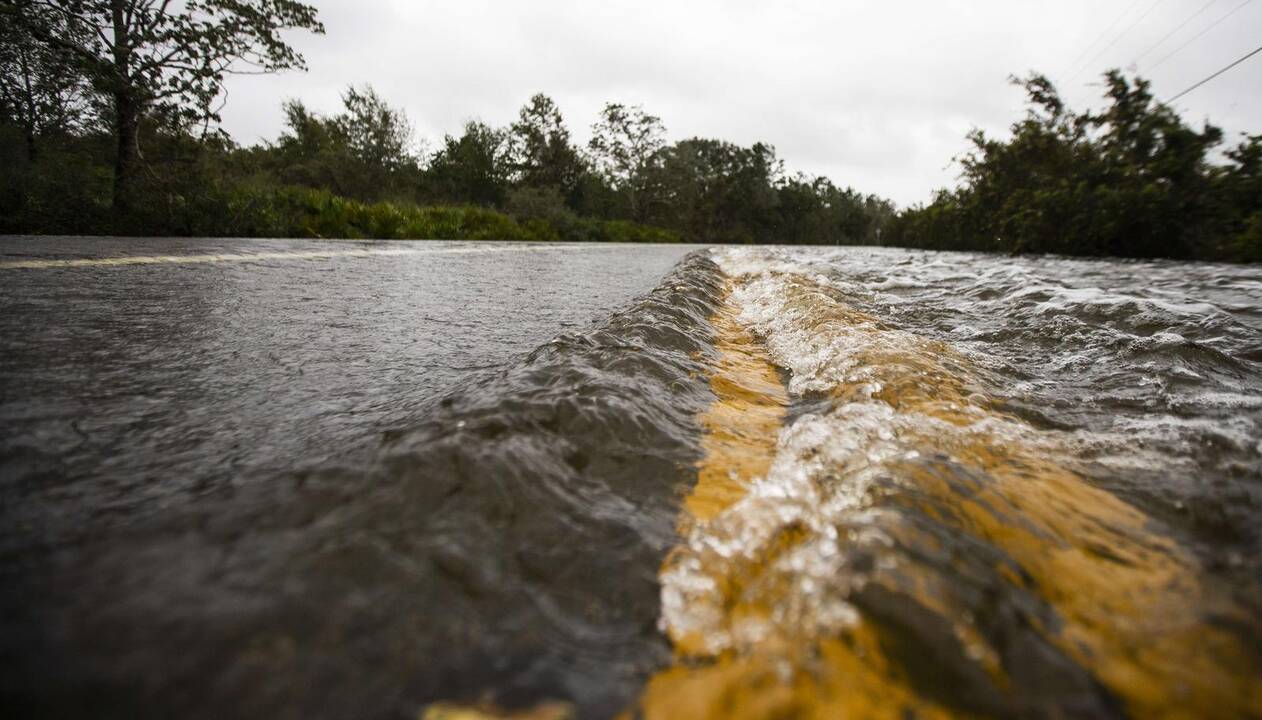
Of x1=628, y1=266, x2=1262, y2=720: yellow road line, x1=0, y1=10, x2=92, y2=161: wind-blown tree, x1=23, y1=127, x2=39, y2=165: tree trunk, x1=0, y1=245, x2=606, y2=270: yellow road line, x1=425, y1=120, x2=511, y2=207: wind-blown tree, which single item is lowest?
x1=628, y1=266, x2=1262, y2=720: yellow road line

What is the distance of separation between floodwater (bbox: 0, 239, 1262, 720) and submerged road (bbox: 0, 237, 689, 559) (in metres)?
0.01

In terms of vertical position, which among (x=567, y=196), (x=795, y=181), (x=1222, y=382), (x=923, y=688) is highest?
(x=795, y=181)

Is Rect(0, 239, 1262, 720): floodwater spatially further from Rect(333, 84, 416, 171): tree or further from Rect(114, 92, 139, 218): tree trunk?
Rect(333, 84, 416, 171): tree

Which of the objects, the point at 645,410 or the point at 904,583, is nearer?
the point at 904,583

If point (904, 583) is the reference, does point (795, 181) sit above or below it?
above

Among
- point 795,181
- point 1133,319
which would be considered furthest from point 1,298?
point 795,181

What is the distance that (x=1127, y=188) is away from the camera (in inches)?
505

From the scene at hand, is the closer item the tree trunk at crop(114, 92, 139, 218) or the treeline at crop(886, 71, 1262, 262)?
the tree trunk at crop(114, 92, 139, 218)

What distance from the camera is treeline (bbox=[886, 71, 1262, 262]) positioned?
1116 cm

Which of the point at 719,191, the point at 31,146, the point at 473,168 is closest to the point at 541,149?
the point at 473,168

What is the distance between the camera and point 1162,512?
1003mm

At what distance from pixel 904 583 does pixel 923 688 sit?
0.14 meters

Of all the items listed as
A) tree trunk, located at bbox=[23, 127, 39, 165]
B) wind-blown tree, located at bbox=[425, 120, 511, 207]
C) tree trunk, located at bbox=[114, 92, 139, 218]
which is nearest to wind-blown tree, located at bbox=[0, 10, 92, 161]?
tree trunk, located at bbox=[23, 127, 39, 165]

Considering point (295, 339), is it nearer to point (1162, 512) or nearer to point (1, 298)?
point (1, 298)
